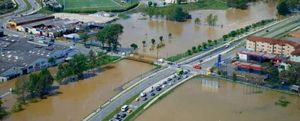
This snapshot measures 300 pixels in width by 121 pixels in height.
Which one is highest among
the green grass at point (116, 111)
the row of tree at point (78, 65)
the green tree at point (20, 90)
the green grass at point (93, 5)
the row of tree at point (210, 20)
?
the green grass at point (93, 5)

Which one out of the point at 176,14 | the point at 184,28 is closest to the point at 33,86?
the point at 184,28

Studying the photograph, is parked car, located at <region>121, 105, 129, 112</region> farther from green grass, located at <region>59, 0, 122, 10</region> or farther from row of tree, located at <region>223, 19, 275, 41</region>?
green grass, located at <region>59, 0, 122, 10</region>

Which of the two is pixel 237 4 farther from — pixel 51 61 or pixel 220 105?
pixel 220 105

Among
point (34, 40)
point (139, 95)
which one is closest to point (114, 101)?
point (139, 95)

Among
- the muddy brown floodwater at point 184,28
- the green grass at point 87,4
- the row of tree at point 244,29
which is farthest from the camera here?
the green grass at point 87,4

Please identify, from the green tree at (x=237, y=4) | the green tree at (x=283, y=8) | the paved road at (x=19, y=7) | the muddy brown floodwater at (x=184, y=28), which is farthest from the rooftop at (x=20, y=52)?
the green tree at (x=283, y=8)

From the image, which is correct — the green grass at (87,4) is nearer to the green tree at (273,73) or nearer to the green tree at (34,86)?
the green tree at (34,86)

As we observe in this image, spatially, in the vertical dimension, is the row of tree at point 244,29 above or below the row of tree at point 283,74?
above
